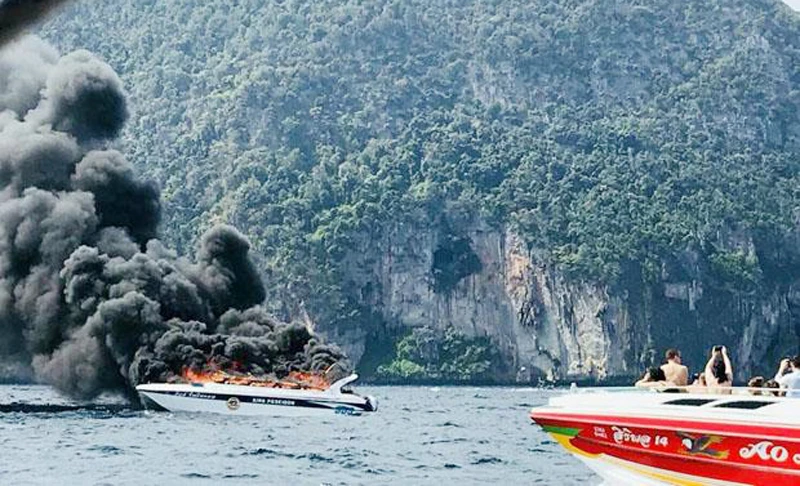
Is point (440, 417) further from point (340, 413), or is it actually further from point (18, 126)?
point (18, 126)

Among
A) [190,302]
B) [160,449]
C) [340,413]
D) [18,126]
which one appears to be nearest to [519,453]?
[160,449]

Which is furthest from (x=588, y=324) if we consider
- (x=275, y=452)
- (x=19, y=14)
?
(x=19, y=14)

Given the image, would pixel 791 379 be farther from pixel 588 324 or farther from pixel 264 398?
pixel 588 324

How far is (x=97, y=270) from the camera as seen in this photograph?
8912 cm

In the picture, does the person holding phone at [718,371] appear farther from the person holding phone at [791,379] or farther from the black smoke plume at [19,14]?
the black smoke plume at [19,14]

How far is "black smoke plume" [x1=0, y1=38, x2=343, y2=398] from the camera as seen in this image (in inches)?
3391

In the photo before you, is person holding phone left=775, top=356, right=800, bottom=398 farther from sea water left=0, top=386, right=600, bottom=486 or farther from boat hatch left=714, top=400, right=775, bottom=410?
sea water left=0, top=386, right=600, bottom=486

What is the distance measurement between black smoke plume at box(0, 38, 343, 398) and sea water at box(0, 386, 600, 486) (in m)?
16.3

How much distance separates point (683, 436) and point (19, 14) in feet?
58.8

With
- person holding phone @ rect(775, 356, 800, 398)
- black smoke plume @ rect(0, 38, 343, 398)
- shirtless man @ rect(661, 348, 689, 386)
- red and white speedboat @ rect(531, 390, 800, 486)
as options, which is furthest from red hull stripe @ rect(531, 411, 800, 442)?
black smoke plume @ rect(0, 38, 343, 398)

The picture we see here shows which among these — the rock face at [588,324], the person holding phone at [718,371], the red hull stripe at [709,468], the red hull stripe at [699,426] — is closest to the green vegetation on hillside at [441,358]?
the rock face at [588,324]

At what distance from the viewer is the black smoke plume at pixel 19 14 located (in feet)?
8.97

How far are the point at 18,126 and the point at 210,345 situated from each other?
95.5 ft

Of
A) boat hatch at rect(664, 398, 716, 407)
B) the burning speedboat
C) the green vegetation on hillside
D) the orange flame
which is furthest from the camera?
the green vegetation on hillside
